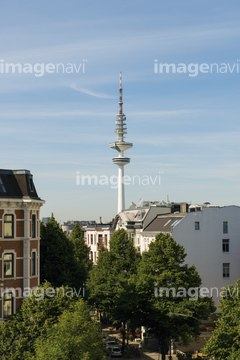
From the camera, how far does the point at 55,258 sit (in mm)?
71875

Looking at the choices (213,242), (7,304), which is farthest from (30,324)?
(213,242)

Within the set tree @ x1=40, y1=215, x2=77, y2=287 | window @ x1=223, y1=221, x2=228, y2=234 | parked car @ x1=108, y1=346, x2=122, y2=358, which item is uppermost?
window @ x1=223, y1=221, x2=228, y2=234

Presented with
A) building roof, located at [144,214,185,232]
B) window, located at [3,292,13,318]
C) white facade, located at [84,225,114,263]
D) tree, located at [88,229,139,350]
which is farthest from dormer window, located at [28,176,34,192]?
white facade, located at [84,225,114,263]

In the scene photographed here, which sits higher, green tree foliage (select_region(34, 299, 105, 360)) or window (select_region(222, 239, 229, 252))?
window (select_region(222, 239, 229, 252))

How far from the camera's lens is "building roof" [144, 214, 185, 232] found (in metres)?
90.2

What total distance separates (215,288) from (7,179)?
4086 centimetres

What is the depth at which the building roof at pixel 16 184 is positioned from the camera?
184 ft

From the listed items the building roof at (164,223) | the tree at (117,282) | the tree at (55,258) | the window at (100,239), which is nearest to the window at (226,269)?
the building roof at (164,223)

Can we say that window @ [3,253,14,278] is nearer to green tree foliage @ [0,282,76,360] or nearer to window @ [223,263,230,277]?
green tree foliage @ [0,282,76,360]

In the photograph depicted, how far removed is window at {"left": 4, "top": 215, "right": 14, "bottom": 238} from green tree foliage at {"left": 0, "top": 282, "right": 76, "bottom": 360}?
7586 mm

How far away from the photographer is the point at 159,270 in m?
63.8

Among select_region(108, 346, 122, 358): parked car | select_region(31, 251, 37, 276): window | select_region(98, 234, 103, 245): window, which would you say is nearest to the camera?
select_region(31, 251, 37, 276): window

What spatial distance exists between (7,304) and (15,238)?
6276 mm

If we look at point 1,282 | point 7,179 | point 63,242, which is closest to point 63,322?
point 1,282
